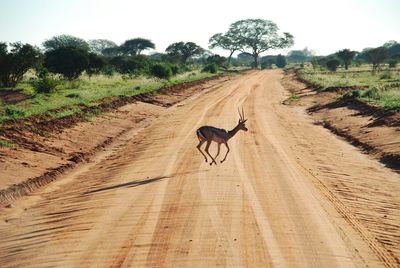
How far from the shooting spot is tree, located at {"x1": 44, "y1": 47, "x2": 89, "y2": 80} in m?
46.0

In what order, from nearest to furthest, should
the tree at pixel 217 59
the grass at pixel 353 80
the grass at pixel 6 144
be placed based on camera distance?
the grass at pixel 6 144 → the grass at pixel 353 80 → the tree at pixel 217 59

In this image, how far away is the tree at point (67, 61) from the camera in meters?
46.0

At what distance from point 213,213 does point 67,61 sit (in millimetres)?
38960

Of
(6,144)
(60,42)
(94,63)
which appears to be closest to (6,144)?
(6,144)

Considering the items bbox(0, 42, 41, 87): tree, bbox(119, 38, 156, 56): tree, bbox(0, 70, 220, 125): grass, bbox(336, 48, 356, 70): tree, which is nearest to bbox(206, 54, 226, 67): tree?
bbox(119, 38, 156, 56): tree

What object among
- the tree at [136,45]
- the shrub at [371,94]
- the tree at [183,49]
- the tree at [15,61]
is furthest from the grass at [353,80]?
the tree at [136,45]

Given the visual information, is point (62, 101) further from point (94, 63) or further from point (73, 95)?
point (94, 63)

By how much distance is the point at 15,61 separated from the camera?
39.1m

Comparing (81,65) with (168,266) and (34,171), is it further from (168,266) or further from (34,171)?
(168,266)

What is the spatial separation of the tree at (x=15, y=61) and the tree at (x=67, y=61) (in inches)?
168

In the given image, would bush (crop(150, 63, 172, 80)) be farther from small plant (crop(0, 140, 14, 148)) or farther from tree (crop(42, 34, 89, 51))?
tree (crop(42, 34, 89, 51))

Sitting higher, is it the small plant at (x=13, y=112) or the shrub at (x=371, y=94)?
the small plant at (x=13, y=112)

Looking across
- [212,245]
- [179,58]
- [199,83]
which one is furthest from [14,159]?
[179,58]

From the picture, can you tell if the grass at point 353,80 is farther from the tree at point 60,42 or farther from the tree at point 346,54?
the tree at point 60,42
